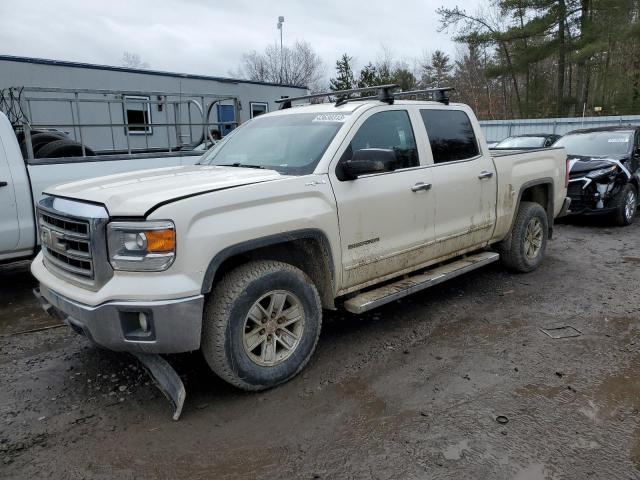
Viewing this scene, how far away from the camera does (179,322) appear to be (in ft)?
9.71

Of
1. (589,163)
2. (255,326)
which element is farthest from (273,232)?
(589,163)

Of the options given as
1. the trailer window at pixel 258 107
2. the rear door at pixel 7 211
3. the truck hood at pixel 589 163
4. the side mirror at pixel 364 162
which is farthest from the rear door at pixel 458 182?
the trailer window at pixel 258 107

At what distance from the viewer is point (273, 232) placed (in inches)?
132

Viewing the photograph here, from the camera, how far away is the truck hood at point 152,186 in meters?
3.00

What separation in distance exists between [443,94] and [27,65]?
39.0 ft

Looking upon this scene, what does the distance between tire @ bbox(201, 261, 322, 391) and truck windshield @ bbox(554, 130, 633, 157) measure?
331 inches

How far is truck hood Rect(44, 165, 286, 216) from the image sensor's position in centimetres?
300

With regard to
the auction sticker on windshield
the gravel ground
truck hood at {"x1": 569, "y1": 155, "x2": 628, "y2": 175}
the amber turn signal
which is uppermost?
the auction sticker on windshield

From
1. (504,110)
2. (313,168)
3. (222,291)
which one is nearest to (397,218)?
(313,168)

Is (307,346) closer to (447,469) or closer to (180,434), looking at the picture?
(180,434)

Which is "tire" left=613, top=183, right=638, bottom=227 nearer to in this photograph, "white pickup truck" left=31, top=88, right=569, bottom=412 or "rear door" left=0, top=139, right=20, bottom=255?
"white pickup truck" left=31, top=88, right=569, bottom=412

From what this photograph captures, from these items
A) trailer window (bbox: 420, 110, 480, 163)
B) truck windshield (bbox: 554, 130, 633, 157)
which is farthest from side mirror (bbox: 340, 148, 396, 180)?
truck windshield (bbox: 554, 130, 633, 157)

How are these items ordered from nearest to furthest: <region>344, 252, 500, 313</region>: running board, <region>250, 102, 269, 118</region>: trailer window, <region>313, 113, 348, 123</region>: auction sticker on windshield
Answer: <region>344, 252, 500, 313</region>: running board
<region>313, 113, 348, 123</region>: auction sticker on windshield
<region>250, 102, 269, 118</region>: trailer window

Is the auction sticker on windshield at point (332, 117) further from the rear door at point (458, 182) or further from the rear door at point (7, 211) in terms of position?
the rear door at point (7, 211)
